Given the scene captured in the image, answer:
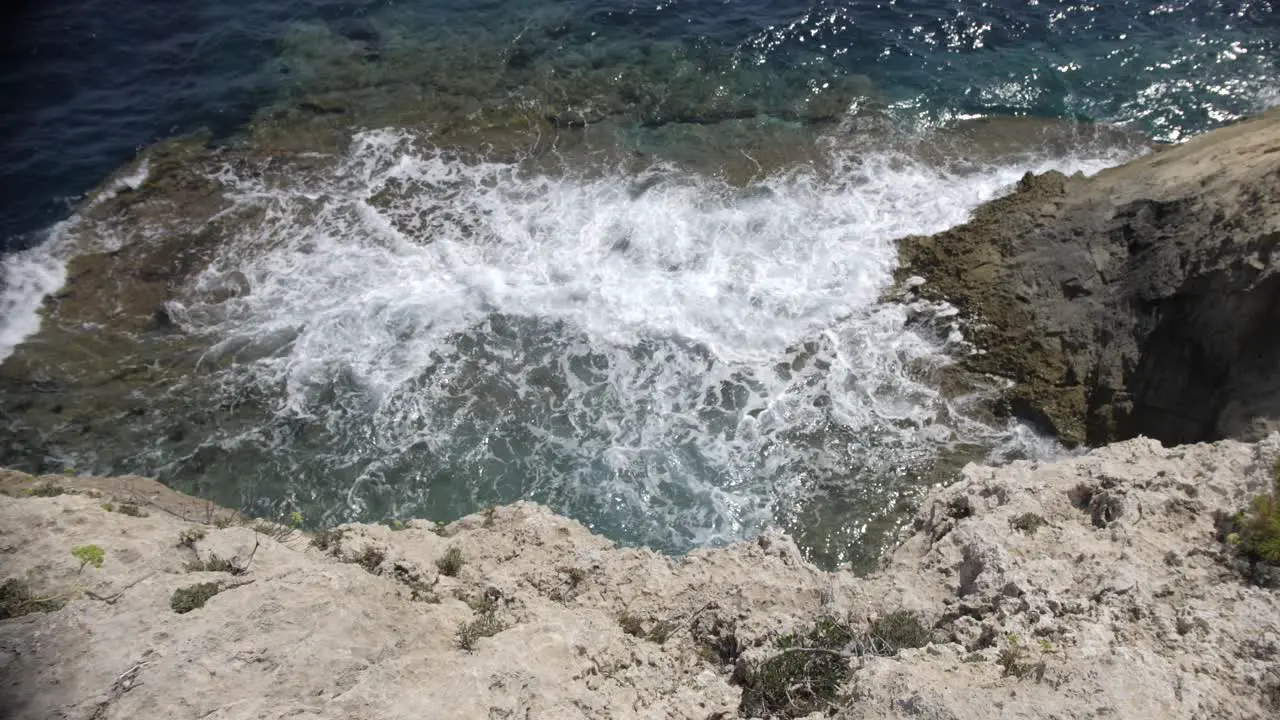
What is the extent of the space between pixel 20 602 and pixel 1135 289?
37.5ft

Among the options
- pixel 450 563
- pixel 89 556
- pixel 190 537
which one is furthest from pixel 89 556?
pixel 450 563

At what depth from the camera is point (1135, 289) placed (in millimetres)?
9672

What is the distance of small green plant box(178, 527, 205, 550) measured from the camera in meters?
5.93

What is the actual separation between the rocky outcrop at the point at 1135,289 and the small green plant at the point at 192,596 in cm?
900

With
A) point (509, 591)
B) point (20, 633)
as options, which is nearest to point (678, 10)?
point (509, 591)

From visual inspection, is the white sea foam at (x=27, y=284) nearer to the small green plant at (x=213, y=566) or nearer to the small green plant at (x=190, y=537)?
the small green plant at (x=190, y=537)

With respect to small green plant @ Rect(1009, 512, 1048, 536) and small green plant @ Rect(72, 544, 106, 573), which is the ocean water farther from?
small green plant @ Rect(72, 544, 106, 573)

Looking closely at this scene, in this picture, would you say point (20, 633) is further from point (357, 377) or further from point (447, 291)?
point (447, 291)

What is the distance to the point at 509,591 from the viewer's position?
6.32 m

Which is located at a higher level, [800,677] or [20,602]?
[20,602]

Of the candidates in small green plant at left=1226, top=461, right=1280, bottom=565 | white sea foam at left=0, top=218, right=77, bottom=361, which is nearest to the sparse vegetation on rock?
white sea foam at left=0, top=218, right=77, bottom=361

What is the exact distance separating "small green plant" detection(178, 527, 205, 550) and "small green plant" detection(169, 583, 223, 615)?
0.61 metres

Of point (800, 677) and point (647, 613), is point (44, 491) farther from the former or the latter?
point (800, 677)

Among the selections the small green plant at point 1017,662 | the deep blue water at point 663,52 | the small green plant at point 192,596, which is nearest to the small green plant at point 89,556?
the small green plant at point 192,596
